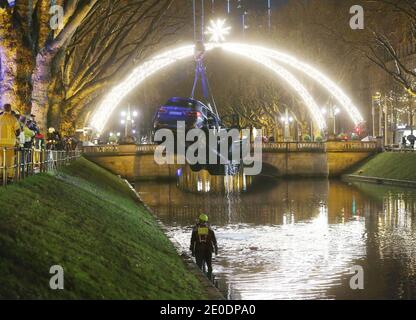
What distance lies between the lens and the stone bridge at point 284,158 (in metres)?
68.1

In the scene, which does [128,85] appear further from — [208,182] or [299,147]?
[299,147]

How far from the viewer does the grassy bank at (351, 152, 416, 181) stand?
186 ft

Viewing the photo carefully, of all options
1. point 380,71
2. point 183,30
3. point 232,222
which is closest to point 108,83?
point 183,30

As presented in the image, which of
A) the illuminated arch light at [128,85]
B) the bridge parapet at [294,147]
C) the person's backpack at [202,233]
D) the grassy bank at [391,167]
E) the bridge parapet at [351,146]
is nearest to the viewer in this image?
the person's backpack at [202,233]

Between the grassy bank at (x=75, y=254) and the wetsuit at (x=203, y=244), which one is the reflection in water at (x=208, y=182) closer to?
the wetsuit at (x=203, y=244)

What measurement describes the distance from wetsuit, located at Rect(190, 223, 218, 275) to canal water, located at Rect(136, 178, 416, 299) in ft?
2.65

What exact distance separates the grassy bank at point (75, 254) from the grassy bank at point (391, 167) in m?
39.6

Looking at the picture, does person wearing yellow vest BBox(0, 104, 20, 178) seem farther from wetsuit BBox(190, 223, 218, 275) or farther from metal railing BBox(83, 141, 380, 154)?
metal railing BBox(83, 141, 380, 154)

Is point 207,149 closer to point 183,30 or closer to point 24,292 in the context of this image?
point 183,30

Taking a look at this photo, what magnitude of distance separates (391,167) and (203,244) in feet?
147

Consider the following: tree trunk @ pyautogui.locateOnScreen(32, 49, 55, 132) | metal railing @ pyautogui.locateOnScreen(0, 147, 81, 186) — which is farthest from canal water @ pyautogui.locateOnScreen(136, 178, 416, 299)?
tree trunk @ pyautogui.locateOnScreen(32, 49, 55, 132)

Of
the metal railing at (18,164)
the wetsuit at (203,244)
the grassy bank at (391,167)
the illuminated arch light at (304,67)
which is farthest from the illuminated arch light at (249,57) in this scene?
the wetsuit at (203,244)

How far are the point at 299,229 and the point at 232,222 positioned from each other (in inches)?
156

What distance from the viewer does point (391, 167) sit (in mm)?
61000
